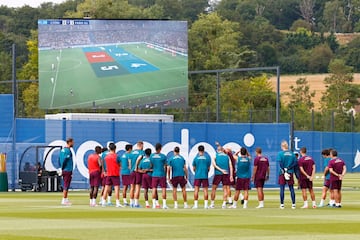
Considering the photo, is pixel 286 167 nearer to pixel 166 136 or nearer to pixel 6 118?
pixel 166 136

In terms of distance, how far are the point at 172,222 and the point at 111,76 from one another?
31.7 meters

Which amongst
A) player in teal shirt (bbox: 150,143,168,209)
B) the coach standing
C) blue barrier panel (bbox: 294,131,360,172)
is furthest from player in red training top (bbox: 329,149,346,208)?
blue barrier panel (bbox: 294,131,360,172)

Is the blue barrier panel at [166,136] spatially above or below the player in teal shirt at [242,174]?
above

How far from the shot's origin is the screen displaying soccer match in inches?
2311

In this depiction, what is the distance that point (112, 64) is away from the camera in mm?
60406

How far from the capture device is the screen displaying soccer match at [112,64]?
58688mm


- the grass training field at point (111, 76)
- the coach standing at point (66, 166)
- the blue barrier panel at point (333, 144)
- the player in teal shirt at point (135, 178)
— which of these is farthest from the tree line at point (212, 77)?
the coach standing at point (66, 166)

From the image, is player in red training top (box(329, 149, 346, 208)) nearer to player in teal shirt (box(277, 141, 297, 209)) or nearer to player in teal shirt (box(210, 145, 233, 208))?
player in teal shirt (box(277, 141, 297, 209))

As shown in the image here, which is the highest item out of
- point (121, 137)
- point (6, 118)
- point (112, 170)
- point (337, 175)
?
point (6, 118)

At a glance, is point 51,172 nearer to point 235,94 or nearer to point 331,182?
point 331,182

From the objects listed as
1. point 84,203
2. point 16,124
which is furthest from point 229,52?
point 84,203

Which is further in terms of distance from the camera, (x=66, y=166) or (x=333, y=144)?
(x=333, y=144)

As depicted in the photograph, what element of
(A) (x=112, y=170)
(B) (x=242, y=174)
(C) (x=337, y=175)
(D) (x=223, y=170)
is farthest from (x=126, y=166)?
(C) (x=337, y=175)

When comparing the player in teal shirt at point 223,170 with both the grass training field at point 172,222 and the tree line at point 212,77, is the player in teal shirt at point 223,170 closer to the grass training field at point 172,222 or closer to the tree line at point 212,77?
the grass training field at point 172,222
